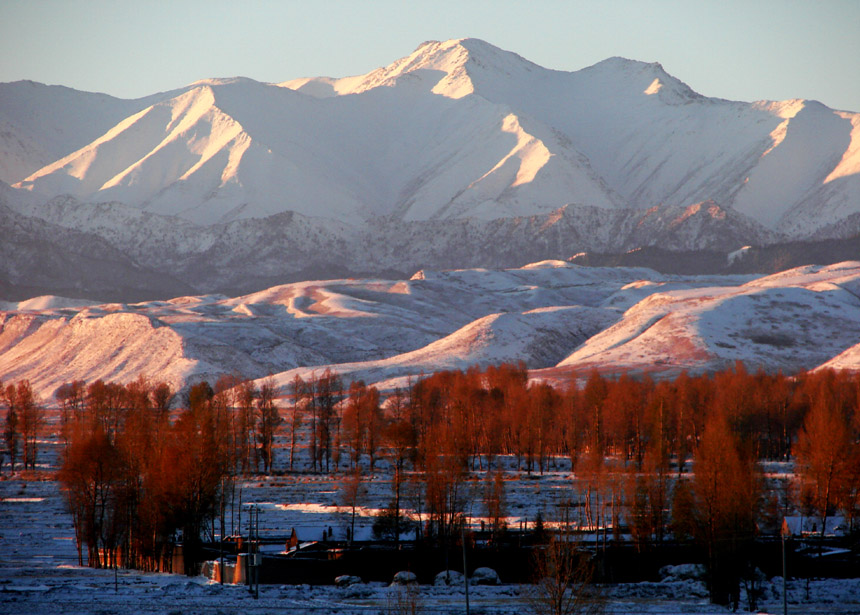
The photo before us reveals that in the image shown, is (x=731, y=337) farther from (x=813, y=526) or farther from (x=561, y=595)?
(x=561, y=595)

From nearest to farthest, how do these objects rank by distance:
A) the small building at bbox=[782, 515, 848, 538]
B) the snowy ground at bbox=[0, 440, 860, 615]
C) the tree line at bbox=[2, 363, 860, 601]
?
1. the snowy ground at bbox=[0, 440, 860, 615]
2. the tree line at bbox=[2, 363, 860, 601]
3. the small building at bbox=[782, 515, 848, 538]

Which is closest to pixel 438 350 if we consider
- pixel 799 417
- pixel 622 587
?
pixel 799 417

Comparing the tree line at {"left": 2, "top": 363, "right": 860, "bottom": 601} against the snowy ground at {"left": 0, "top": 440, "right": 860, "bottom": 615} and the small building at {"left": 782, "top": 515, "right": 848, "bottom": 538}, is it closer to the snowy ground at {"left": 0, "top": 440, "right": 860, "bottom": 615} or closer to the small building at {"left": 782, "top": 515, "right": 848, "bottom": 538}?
the small building at {"left": 782, "top": 515, "right": 848, "bottom": 538}

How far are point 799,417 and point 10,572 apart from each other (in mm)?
72680

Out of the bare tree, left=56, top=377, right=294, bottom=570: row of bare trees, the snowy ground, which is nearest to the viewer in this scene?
the bare tree

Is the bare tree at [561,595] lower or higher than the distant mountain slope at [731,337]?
lower

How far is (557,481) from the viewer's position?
285 ft

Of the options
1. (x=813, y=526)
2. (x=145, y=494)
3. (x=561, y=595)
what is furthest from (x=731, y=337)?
(x=561, y=595)

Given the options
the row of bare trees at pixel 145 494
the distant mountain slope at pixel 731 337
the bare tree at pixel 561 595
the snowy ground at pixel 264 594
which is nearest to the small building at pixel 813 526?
the snowy ground at pixel 264 594

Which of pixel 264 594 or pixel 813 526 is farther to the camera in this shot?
pixel 813 526

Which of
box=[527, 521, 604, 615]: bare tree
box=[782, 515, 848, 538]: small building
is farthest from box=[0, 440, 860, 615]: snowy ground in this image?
box=[782, 515, 848, 538]: small building

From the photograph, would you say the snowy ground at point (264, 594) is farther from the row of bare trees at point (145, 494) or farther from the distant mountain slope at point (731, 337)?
the distant mountain slope at point (731, 337)

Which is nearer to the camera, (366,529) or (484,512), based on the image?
(366,529)

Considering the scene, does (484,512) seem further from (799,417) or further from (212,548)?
(799,417)
